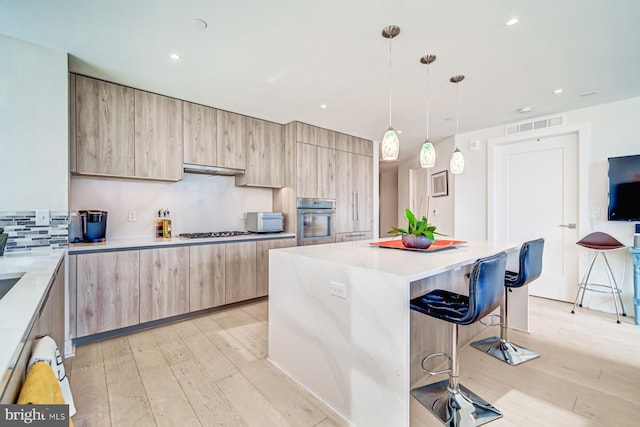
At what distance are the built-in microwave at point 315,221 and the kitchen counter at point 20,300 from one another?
2.65m

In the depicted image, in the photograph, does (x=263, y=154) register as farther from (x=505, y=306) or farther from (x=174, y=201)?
(x=505, y=306)

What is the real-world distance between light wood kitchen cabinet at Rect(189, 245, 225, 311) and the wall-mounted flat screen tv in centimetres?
453

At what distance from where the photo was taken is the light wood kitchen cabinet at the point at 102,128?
2629 millimetres

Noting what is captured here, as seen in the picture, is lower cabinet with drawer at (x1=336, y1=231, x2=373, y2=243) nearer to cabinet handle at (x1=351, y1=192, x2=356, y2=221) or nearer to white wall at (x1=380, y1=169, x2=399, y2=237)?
cabinet handle at (x1=351, y1=192, x2=356, y2=221)

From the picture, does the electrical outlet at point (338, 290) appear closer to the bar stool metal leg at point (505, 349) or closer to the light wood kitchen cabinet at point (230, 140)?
the bar stool metal leg at point (505, 349)

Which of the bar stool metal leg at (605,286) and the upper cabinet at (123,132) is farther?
the bar stool metal leg at (605,286)

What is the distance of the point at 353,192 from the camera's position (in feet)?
15.9

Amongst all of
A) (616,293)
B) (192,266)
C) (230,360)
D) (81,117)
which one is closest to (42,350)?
(230,360)

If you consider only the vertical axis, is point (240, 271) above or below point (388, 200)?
below

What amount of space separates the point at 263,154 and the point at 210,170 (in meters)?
0.77

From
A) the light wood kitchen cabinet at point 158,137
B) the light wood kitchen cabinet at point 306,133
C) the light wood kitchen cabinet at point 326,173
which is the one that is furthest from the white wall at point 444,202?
the light wood kitchen cabinet at point 158,137

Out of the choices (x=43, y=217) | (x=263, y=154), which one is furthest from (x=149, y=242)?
(x=263, y=154)

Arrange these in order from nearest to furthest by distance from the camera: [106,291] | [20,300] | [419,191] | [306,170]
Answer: [20,300]
[106,291]
[306,170]
[419,191]

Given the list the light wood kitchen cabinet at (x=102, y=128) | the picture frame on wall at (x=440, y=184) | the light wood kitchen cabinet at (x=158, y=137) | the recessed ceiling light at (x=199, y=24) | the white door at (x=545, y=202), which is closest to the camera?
the recessed ceiling light at (x=199, y=24)
